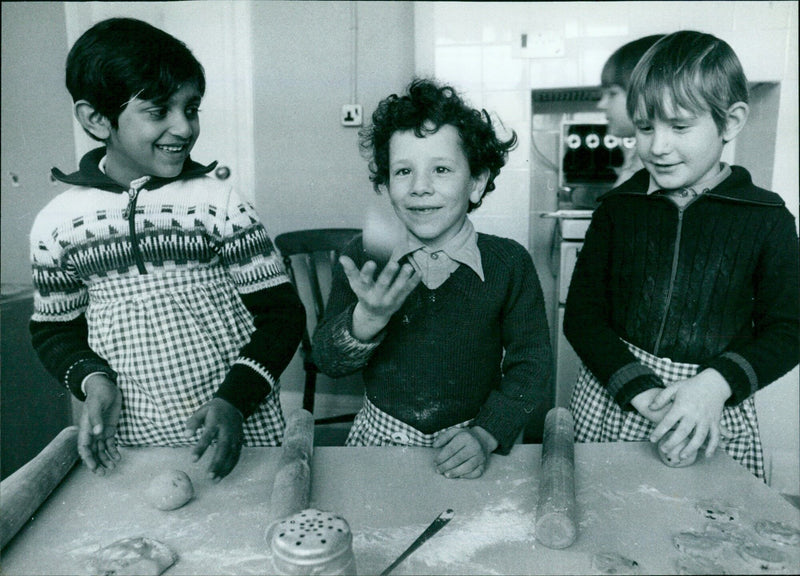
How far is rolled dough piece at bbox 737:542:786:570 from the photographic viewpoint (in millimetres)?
463

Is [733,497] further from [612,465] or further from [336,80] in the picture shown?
[336,80]

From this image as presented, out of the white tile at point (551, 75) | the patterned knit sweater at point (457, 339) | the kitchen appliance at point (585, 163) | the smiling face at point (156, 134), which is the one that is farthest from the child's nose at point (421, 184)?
the kitchen appliance at point (585, 163)

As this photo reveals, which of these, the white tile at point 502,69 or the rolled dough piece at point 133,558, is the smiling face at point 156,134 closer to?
the rolled dough piece at point 133,558

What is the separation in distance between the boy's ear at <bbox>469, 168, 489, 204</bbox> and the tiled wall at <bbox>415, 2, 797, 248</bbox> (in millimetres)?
166

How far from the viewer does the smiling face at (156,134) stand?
24.5 inches

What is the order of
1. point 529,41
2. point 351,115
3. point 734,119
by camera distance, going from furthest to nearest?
point 529,41, point 351,115, point 734,119

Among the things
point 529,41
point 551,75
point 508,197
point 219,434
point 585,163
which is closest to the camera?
point 219,434

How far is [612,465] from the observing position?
659 mm

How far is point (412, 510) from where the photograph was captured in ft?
1.89

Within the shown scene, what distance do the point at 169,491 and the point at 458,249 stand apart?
0.48 metres

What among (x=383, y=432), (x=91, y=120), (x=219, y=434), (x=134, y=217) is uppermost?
(x=91, y=120)

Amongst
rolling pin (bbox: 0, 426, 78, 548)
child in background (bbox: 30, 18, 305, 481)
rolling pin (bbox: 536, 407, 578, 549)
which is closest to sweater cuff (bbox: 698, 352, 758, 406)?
rolling pin (bbox: 536, 407, 578, 549)

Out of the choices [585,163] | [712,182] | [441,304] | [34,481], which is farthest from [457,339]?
[585,163]

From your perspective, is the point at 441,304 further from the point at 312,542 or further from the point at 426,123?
the point at 312,542
